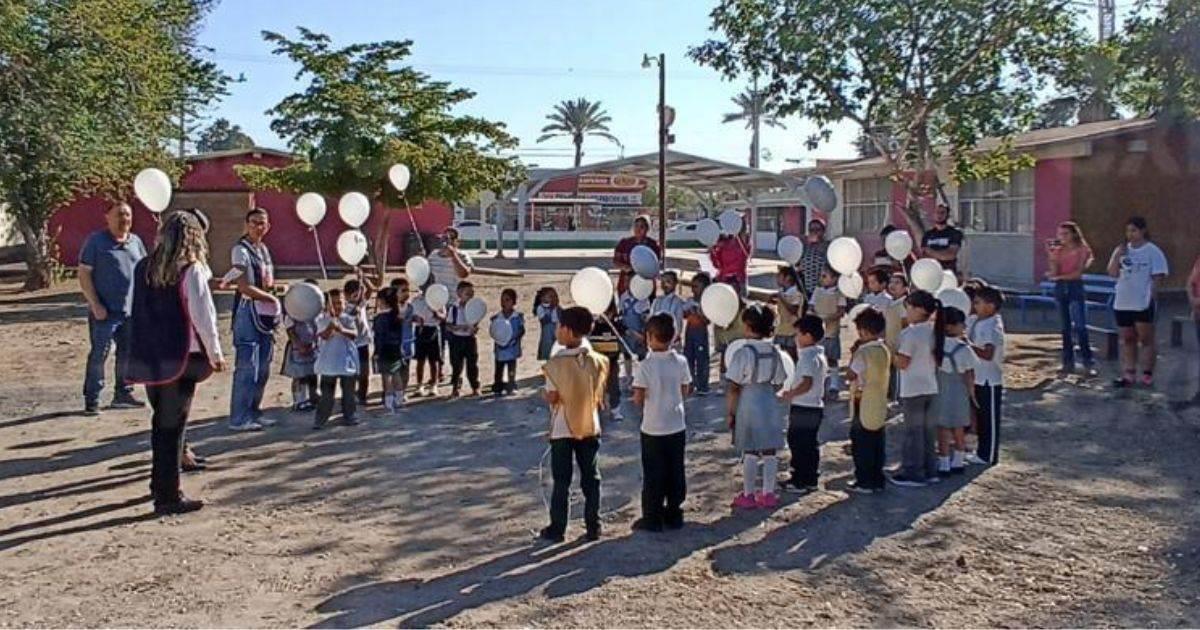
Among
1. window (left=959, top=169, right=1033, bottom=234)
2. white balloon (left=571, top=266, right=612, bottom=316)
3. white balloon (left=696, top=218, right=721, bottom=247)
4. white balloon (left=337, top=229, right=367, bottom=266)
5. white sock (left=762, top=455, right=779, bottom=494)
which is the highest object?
window (left=959, top=169, right=1033, bottom=234)

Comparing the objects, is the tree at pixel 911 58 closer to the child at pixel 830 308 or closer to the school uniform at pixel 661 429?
the child at pixel 830 308

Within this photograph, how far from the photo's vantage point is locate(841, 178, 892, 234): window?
2572 cm

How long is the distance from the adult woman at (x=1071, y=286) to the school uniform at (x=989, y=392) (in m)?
3.71

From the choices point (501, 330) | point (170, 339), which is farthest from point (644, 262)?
point (170, 339)

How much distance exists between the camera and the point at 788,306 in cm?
834

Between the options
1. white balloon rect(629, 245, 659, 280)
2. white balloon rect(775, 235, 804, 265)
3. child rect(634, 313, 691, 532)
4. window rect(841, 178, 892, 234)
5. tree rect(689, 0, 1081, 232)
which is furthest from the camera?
window rect(841, 178, 892, 234)

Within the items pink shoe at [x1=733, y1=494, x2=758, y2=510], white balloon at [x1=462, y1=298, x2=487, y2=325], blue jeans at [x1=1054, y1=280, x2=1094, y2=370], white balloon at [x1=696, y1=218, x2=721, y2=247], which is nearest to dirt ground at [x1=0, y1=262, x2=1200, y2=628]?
pink shoe at [x1=733, y1=494, x2=758, y2=510]

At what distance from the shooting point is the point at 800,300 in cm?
838

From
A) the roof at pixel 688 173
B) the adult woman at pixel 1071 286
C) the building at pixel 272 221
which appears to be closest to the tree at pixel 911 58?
the adult woman at pixel 1071 286

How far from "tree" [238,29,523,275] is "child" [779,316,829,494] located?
15006 millimetres

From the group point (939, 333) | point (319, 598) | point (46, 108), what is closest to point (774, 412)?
point (939, 333)

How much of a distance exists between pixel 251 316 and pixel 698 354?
366 centimetres

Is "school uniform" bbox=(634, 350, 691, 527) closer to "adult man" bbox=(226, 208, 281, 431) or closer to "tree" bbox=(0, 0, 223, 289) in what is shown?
"adult man" bbox=(226, 208, 281, 431)

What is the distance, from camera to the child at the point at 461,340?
A: 8.88 m
